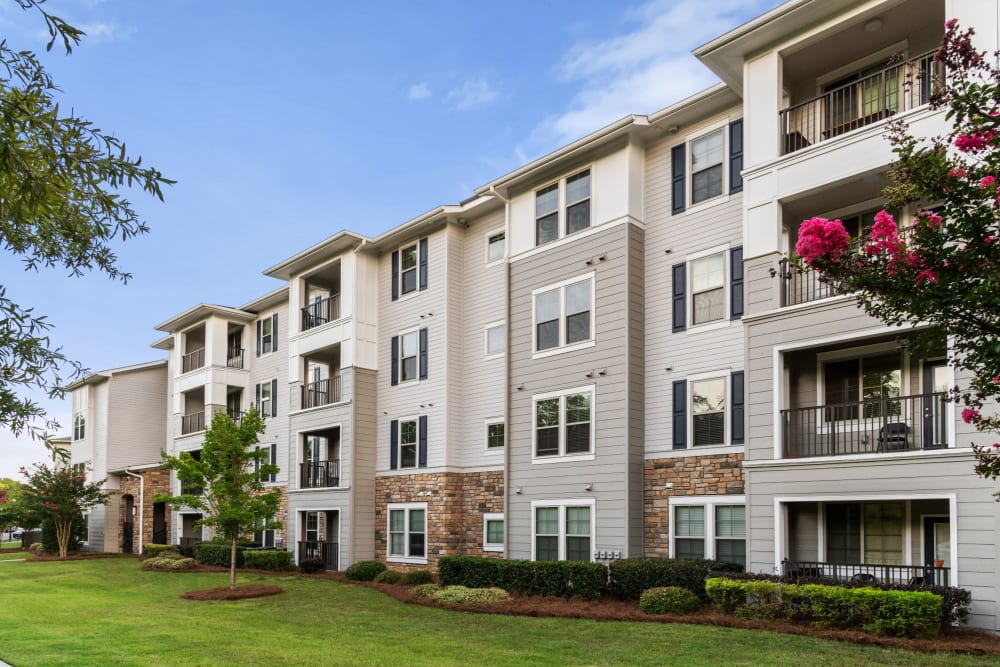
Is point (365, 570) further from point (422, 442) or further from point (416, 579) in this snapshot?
point (422, 442)

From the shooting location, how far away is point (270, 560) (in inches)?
1086

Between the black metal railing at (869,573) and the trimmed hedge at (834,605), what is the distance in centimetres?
68

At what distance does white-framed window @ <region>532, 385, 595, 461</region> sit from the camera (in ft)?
66.3

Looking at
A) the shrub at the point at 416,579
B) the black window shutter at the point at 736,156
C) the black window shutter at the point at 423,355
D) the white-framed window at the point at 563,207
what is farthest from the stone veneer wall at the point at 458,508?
the black window shutter at the point at 736,156

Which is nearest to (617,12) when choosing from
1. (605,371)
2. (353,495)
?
(605,371)

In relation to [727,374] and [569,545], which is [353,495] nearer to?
[569,545]

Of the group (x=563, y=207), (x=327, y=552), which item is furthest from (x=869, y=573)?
(x=327, y=552)

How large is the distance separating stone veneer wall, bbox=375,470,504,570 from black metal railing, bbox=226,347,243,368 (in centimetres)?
1431

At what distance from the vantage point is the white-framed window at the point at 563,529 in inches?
782

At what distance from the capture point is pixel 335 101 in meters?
25.2

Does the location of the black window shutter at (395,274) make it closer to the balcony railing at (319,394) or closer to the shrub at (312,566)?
the balcony railing at (319,394)

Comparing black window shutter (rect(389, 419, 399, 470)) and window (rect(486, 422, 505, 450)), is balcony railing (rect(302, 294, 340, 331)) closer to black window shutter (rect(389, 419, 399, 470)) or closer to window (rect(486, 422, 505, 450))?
black window shutter (rect(389, 419, 399, 470))

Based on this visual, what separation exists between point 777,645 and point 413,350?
634 inches

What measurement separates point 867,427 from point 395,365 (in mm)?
15005
